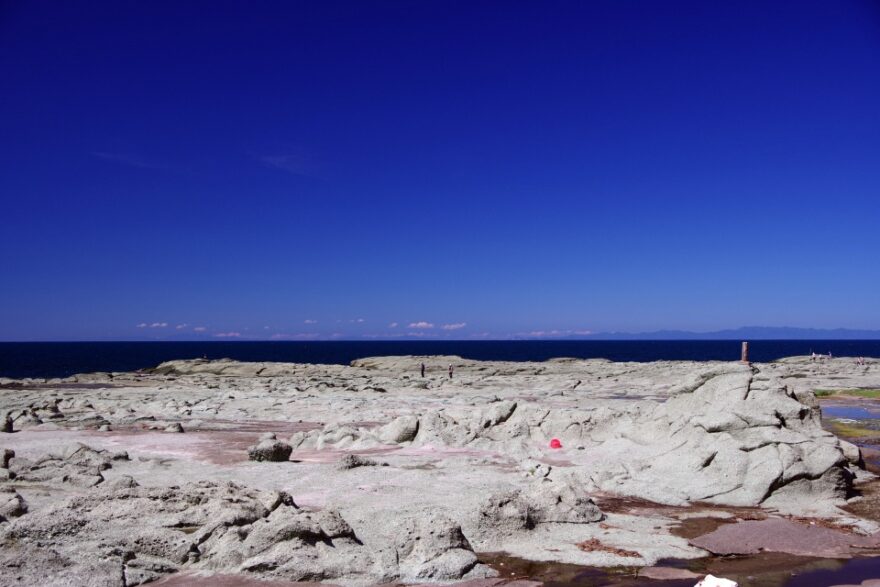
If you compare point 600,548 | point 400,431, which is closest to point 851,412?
point 400,431

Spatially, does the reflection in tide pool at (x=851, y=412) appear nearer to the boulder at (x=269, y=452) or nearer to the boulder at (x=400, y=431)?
the boulder at (x=400, y=431)

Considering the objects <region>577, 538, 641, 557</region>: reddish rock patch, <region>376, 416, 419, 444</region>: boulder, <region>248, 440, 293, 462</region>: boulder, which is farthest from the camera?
<region>376, 416, 419, 444</region>: boulder

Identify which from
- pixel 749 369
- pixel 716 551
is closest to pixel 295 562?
pixel 716 551

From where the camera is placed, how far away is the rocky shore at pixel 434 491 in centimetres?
783

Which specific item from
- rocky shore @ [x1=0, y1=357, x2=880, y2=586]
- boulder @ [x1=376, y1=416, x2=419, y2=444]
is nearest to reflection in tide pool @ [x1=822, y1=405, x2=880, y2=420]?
rocky shore @ [x1=0, y1=357, x2=880, y2=586]

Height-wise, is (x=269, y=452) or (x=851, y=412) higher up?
(x=269, y=452)

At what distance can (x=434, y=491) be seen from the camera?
11.7 meters

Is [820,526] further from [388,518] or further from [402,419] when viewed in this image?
[402,419]

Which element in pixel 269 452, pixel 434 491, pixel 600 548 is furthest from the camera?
pixel 269 452

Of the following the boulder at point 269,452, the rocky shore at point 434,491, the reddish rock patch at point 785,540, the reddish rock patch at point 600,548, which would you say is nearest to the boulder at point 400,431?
the rocky shore at point 434,491

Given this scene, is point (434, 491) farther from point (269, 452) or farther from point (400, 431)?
point (400, 431)

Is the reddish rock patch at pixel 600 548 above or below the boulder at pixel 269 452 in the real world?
below

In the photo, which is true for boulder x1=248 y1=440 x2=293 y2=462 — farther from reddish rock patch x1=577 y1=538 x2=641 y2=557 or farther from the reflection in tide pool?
the reflection in tide pool

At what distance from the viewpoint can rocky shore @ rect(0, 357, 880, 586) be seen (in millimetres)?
7832
